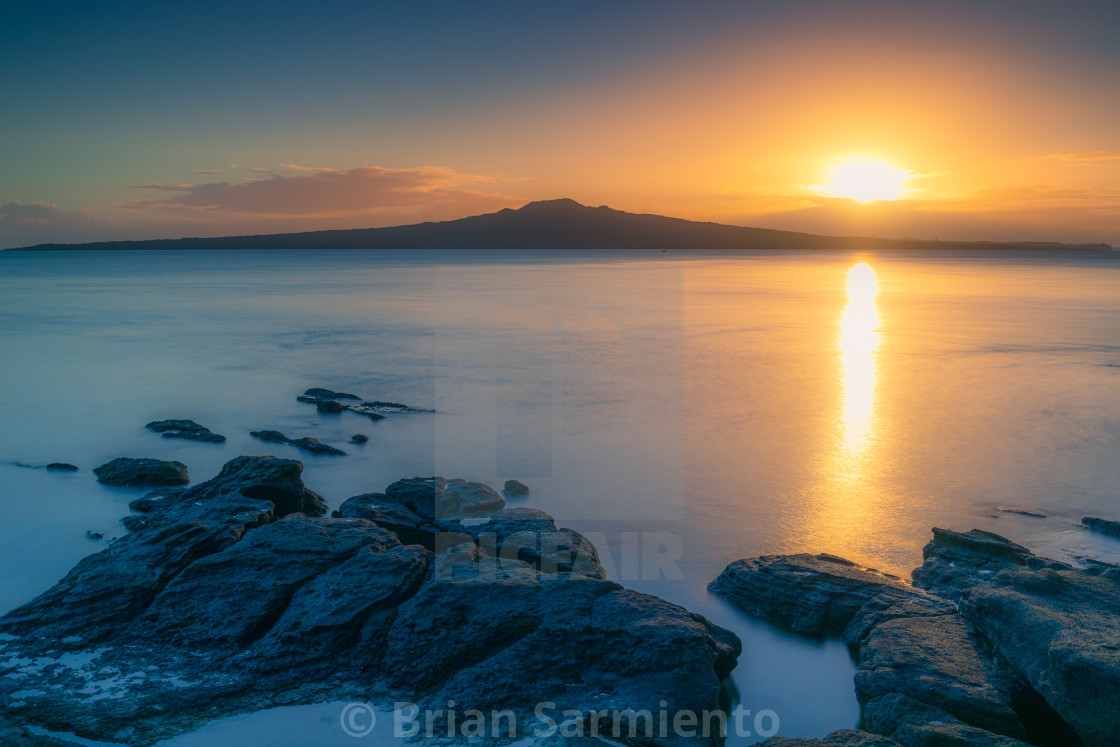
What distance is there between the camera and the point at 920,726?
3.60 metres

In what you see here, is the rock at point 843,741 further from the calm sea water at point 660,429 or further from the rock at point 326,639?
the calm sea water at point 660,429

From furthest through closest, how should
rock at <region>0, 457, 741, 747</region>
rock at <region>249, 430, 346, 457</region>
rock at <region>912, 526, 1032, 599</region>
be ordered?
rock at <region>249, 430, 346, 457</region>, rock at <region>912, 526, 1032, 599</region>, rock at <region>0, 457, 741, 747</region>

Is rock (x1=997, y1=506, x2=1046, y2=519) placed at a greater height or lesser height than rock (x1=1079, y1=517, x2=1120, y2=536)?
lesser

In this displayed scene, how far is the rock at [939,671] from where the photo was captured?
12.4 ft

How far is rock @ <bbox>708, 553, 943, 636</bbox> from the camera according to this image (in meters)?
5.08

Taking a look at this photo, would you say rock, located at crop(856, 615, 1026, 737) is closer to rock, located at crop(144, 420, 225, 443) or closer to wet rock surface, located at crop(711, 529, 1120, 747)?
wet rock surface, located at crop(711, 529, 1120, 747)

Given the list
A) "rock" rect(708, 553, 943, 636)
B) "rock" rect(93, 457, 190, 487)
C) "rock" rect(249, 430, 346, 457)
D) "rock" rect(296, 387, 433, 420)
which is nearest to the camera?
"rock" rect(708, 553, 943, 636)

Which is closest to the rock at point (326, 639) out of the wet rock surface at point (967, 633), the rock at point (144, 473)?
the wet rock surface at point (967, 633)

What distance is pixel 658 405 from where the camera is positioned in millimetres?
12367

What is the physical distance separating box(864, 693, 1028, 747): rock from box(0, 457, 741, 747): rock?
86 cm

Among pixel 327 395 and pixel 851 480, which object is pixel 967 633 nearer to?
pixel 851 480

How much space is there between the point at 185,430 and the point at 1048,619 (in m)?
10.0

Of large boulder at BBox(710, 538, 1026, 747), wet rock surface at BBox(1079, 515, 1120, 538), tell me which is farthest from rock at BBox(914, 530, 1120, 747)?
wet rock surface at BBox(1079, 515, 1120, 538)

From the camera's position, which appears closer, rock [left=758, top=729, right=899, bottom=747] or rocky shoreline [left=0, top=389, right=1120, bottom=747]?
rock [left=758, top=729, right=899, bottom=747]
